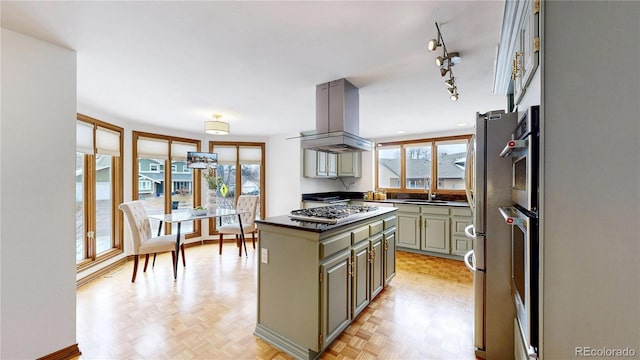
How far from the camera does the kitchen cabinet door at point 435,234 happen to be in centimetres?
421

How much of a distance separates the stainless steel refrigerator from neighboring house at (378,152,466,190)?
328 cm

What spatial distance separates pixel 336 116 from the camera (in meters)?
2.51

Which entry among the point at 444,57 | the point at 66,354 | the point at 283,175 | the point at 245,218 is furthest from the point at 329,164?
the point at 66,354

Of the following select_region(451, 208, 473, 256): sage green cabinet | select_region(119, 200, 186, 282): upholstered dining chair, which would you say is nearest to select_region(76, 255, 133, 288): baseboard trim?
select_region(119, 200, 186, 282): upholstered dining chair

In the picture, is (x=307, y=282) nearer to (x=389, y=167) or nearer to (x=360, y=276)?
(x=360, y=276)

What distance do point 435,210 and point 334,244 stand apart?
2.97 metres

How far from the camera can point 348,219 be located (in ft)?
7.33

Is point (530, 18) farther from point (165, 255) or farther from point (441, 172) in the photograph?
point (165, 255)

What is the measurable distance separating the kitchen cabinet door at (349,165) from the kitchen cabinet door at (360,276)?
3230 mm

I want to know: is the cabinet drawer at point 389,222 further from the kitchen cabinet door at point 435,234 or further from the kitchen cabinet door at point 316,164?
the kitchen cabinet door at point 316,164

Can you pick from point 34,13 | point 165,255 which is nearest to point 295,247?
point 34,13

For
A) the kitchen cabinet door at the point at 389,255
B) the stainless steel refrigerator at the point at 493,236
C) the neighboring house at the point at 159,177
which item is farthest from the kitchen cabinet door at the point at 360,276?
the neighboring house at the point at 159,177

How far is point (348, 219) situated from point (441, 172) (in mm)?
3480

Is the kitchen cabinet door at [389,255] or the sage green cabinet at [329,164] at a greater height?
the sage green cabinet at [329,164]
